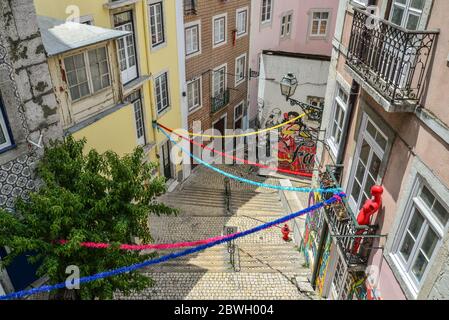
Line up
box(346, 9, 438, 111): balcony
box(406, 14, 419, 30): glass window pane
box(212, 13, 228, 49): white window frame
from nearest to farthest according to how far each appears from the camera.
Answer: box(346, 9, 438, 111): balcony, box(406, 14, 419, 30): glass window pane, box(212, 13, 228, 49): white window frame

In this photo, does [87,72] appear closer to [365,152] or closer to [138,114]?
[138,114]

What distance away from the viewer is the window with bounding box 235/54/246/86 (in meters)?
23.9

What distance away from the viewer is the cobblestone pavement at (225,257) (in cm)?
1226

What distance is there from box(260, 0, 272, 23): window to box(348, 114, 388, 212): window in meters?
18.3

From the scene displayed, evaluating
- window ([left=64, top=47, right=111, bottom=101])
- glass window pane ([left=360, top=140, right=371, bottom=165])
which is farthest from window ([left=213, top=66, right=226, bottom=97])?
glass window pane ([left=360, top=140, right=371, bottom=165])

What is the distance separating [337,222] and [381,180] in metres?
1.87

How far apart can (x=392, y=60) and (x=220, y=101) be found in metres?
16.8

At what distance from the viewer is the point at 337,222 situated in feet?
29.3

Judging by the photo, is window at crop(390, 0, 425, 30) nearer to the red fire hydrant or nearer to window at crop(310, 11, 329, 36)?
the red fire hydrant

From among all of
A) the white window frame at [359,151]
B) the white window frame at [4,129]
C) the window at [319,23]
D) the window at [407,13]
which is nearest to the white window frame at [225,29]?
the window at [319,23]

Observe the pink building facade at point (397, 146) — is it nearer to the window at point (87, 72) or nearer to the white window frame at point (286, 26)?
the window at point (87, 72)

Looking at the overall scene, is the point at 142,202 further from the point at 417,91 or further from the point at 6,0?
the point at 417,91

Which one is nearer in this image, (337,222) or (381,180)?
(381,180)

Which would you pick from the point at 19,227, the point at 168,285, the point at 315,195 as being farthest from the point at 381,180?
the point at 168,285
